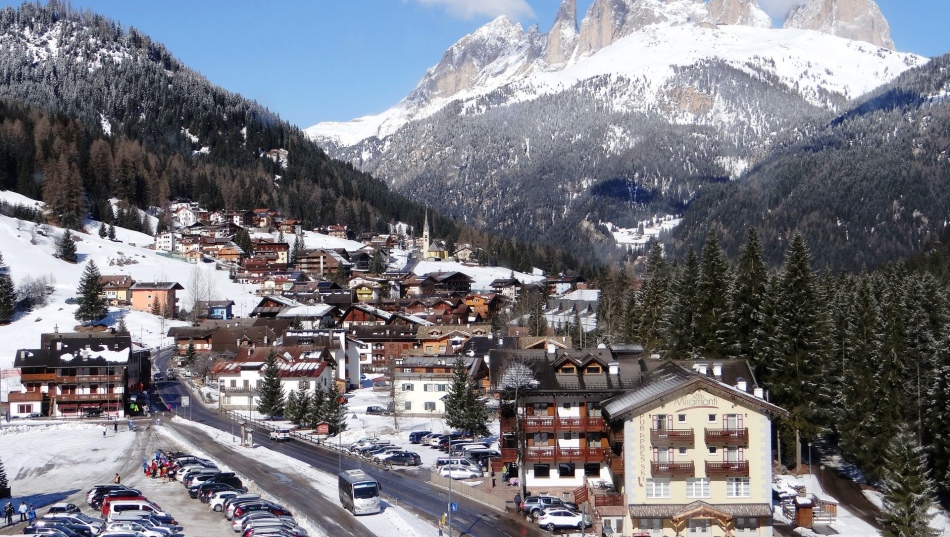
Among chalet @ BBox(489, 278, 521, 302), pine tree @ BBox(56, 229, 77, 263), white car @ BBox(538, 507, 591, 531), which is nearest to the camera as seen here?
white car @ BBox(538, 507, 591, 531)

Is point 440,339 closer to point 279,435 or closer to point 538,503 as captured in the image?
point 279,435

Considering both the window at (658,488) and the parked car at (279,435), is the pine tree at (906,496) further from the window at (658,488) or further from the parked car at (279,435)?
the parked car at (279,435)

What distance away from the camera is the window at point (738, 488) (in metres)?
44.9

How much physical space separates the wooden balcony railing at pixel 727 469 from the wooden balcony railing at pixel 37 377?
2537 inches

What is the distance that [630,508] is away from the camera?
44.5m

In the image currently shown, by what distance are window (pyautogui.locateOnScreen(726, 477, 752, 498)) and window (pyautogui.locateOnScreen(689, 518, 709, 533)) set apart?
68.3 inches

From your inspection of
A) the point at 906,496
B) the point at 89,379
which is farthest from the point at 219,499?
the point at 89,379

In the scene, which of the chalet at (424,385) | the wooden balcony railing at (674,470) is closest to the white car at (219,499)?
the wooden balcony railing at (674,470)

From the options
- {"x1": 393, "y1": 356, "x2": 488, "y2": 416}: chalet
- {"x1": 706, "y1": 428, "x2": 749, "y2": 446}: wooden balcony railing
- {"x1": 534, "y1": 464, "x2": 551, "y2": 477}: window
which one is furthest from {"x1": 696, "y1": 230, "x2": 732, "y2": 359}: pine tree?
{"x1": 393, "y1": 356, "x2": 488, "y2": 416}: chalet

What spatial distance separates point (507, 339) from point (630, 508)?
160 ft

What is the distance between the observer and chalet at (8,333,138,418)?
8581 centimetres

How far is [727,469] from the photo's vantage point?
44531 mm

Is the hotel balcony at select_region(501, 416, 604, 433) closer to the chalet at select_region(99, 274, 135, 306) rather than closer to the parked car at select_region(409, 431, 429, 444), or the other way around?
the parked car at select_region(409, 431, 429, 444)

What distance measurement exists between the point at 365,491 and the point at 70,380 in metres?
54.6
